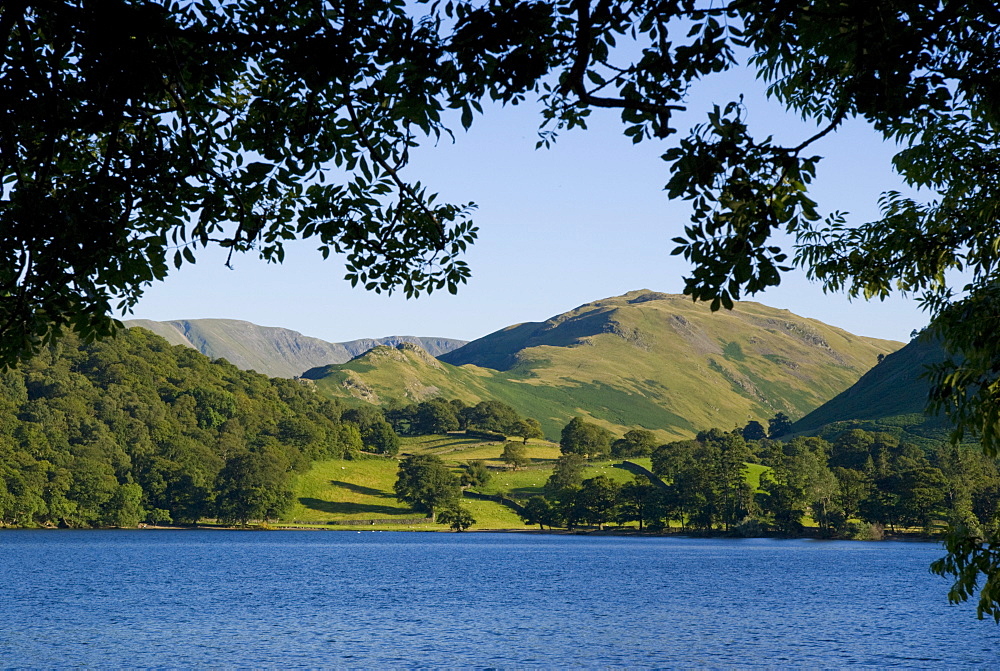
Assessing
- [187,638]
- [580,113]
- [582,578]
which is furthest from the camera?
[582,578]

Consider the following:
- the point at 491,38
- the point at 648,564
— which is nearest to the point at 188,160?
the point at 491,38

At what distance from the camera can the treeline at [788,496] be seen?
15762cm

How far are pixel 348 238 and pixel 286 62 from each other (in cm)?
262

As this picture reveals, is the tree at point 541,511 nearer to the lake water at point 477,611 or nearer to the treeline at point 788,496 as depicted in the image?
the treeline at point 788,496

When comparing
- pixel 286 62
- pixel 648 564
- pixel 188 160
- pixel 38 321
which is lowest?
pixel 648 564

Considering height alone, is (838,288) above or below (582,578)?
above

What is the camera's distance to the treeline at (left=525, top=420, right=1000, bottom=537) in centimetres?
15762

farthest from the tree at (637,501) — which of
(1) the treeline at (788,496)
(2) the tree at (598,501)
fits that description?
(2) the tree at (598,501)

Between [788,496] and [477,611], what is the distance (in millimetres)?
113420

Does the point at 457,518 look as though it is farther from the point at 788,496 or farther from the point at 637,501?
the point at 788,496

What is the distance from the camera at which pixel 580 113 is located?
10.4 meters

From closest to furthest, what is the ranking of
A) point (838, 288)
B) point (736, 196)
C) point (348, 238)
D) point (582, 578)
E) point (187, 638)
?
point (736, 196)
point (348, 238)
point (838, 288)
point (187, 638)
point (582, 578)

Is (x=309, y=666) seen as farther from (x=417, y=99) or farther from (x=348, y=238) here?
(x=417, y=99)

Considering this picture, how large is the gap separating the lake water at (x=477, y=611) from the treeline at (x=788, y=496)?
Answer: 33112 millimetres
